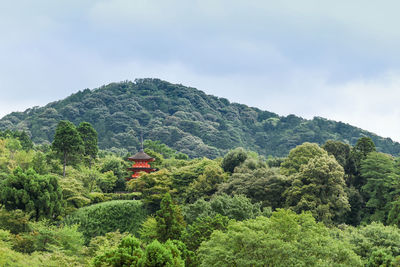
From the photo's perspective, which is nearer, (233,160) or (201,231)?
(201,231)

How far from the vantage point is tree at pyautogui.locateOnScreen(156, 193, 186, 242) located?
21453 millimetres

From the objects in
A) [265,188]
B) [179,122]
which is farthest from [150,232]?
[179,122]

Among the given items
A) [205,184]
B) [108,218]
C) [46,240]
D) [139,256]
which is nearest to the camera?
[139,256]

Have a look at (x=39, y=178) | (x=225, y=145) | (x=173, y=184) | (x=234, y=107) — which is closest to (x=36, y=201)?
(x=39, y=178)

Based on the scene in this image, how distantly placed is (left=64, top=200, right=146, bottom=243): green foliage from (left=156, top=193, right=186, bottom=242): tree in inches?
262

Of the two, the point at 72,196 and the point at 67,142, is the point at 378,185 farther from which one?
the point at 67,142

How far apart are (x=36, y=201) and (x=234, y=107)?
10576 centimetres

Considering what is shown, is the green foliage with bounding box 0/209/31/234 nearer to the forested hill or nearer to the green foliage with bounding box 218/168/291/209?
the green foliage with bounding box 218/168/291/209

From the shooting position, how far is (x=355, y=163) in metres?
30.1

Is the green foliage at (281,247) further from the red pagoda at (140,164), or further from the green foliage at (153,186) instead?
the red pagoda at (140,164)

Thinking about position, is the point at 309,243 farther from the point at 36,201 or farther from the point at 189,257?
the point at 36,201

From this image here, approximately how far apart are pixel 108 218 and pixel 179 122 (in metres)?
70.4

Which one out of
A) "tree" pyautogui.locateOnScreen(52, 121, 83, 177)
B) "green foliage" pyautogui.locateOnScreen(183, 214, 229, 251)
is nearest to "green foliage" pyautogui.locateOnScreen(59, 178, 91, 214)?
"tree" pyautogui.locateOnScreen(52, 121, 83, 177)

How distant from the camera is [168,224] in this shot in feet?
71.3
